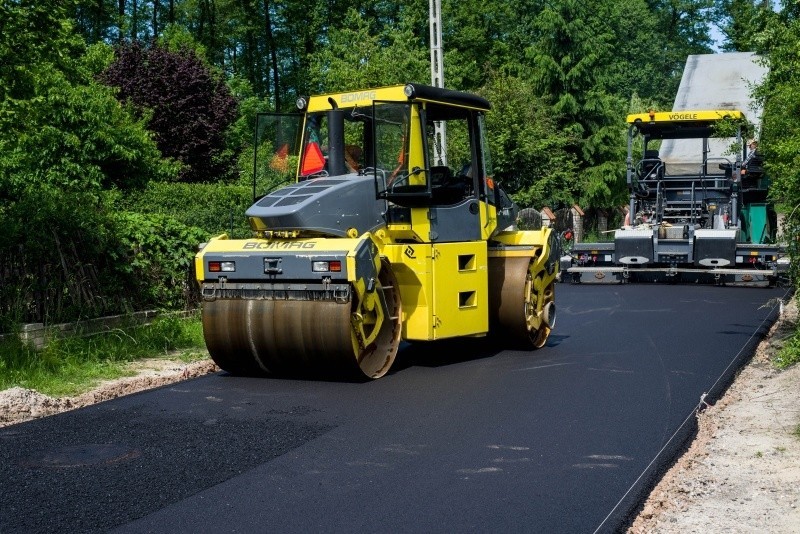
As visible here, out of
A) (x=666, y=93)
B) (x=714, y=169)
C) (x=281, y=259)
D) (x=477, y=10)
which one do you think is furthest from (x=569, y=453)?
(x=666, y=93)

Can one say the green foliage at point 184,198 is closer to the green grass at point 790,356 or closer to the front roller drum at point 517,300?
the front roller drum at point 517,300

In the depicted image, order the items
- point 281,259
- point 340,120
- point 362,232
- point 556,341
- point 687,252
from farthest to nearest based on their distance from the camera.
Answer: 1. point 687,252
2. point 556,341
3. point 340,120
4. point 362,232
5. point 281,259

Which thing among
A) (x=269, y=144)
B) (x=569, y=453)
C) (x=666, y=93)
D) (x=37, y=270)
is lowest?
(x=569, y=453)

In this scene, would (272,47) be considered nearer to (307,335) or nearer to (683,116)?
(683,116)

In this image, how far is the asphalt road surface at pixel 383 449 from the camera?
5.16m

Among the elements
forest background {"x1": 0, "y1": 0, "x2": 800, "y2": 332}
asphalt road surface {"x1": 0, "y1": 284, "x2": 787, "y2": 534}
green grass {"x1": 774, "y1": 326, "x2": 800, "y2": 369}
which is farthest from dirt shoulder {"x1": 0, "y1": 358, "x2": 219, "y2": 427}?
green grass {"x1": 774, "y1": 326, "x2": 800, "y2": 369}

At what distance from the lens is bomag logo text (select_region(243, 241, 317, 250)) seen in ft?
27.8

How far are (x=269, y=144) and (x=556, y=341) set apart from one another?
3.79 m

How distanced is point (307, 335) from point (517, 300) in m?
2.65

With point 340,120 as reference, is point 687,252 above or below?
below

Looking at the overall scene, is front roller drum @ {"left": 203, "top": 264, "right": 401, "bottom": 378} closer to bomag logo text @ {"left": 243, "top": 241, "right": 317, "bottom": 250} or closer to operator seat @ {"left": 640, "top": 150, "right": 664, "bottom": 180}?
bomag logo text @ {"left": 243, "top": 241, "right": 317, "bottom": 250}

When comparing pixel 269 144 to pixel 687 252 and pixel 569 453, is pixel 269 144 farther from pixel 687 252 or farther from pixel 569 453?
pixel 687 252

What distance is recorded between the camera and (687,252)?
689 inches

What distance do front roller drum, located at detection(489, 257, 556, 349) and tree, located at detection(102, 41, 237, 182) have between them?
19.8 m
